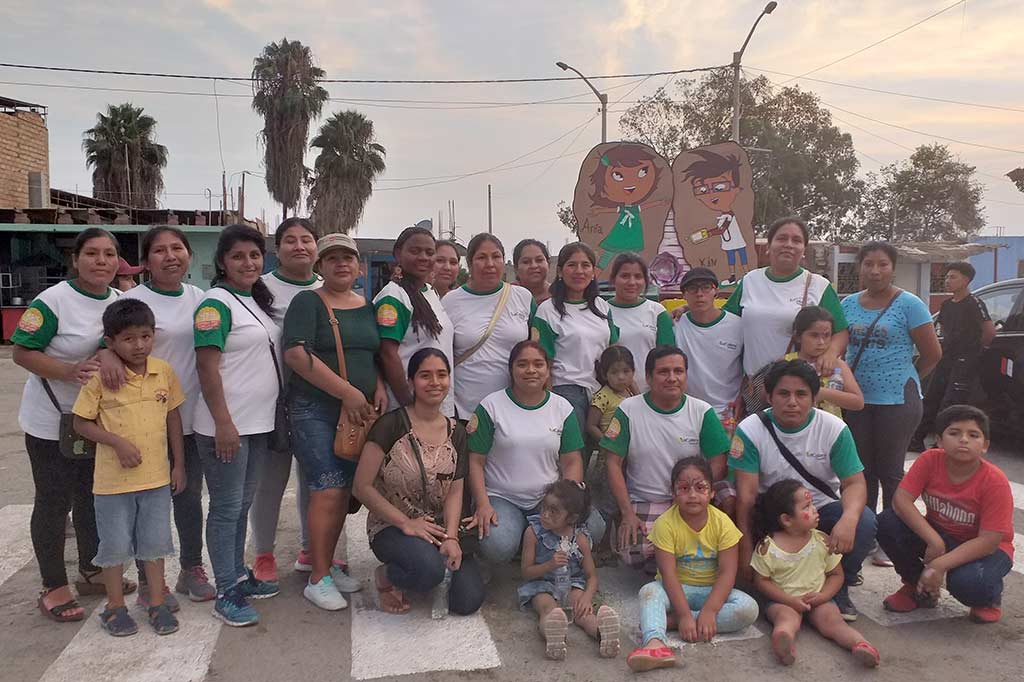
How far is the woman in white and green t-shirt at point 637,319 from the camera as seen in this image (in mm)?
4359

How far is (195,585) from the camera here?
3.80 metres

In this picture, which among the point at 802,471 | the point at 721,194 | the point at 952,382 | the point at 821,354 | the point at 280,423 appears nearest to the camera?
the point at 802,471

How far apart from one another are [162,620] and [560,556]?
1874 millimetres

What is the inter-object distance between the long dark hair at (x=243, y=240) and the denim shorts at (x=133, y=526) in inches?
39.2

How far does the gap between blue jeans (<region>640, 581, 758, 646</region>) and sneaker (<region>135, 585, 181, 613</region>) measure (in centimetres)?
223

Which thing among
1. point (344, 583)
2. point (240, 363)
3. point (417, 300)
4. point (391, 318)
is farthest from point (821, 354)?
point (240, 363)

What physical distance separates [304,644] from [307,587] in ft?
1.68

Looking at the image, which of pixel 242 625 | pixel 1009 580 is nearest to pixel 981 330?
pixel 1009 580

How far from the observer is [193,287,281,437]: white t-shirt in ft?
11.4

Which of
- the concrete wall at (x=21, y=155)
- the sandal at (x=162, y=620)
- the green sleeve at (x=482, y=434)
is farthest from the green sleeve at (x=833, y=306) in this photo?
the concrete wall at (x=21, y=155)

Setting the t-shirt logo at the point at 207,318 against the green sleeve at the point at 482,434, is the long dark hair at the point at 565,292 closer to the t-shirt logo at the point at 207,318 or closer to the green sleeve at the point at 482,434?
the green sleeve at the point at 482,434

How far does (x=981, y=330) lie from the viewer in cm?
678

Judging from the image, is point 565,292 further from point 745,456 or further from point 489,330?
point 745,456

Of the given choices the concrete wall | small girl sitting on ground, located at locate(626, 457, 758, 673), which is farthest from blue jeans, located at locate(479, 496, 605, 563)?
the concrete wall
